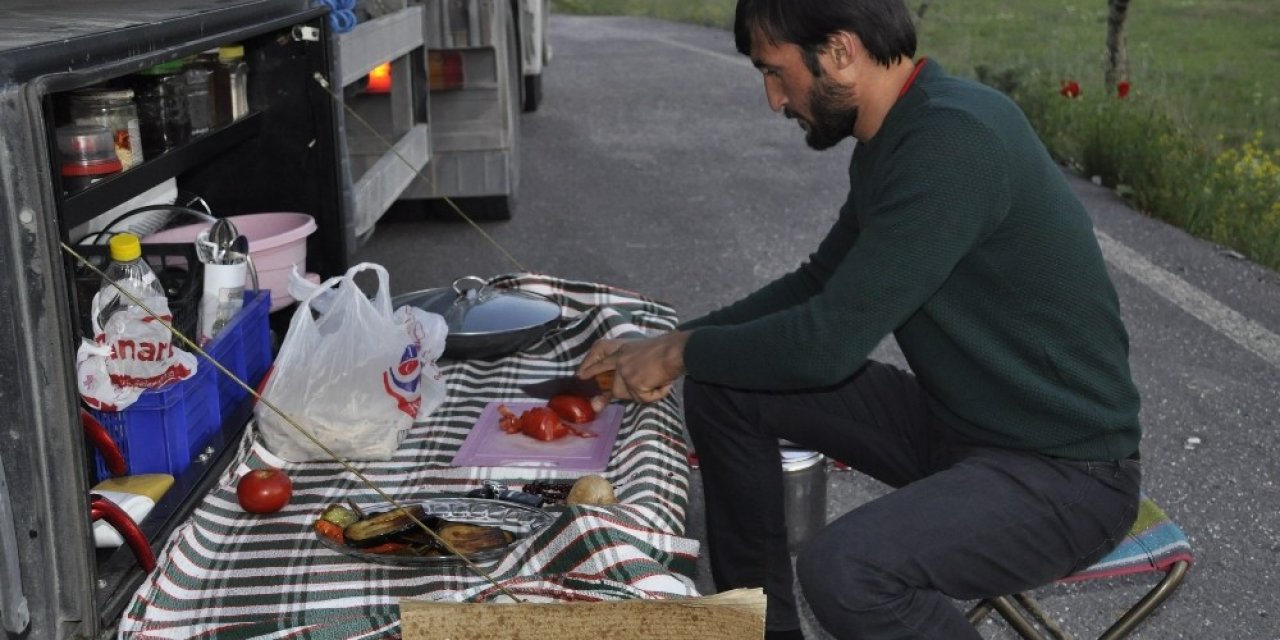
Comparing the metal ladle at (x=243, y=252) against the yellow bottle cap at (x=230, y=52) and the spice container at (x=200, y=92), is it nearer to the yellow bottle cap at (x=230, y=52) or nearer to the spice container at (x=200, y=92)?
the spice container at (x=200, y=92)

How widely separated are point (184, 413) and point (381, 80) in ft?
12.0

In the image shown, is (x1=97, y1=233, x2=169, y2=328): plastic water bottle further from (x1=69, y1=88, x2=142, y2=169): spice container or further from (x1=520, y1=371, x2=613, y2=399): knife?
(x1=520, y1=371, x2=613, y2=399): knife

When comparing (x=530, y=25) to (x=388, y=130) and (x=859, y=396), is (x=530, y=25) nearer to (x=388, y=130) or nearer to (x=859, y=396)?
(x=388, y=130)

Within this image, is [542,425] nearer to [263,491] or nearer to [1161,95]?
[263,491]

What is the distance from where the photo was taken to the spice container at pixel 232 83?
3898 mm

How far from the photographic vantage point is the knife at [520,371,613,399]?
337cm

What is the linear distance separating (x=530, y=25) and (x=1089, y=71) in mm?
5654

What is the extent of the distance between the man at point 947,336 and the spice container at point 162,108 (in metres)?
1.50

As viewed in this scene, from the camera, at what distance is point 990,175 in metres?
2.64

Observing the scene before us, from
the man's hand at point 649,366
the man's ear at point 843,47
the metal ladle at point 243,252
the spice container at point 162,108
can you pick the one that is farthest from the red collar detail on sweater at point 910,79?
the spice container at point 162,108

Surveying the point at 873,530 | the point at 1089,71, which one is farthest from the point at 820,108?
the point at 1089,71

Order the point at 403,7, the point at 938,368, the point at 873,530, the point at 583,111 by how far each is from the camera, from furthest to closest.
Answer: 1. the point at 583,111
2. the point at 403,7
3. the point at 938,368
4. the point at 873,530

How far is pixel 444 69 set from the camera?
24.1ft

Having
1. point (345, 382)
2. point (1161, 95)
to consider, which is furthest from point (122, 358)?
point (1161, 95)
